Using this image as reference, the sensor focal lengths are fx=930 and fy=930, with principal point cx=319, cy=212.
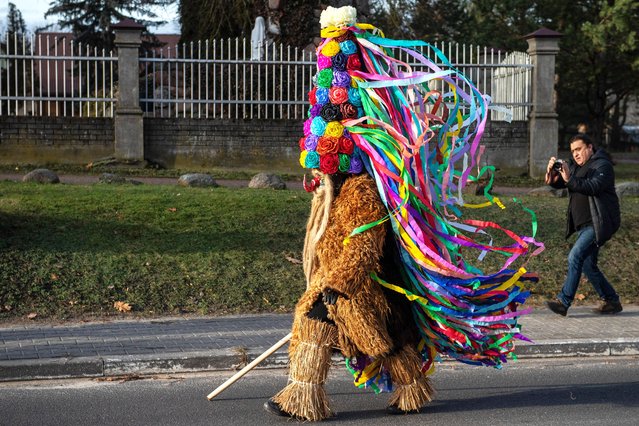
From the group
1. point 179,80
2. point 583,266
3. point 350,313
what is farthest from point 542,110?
point 350,313

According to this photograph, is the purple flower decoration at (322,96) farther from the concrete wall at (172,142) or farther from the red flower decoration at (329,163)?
the concrete wall at (172,142)

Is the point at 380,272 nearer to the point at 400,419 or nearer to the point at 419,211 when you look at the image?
the point at 419,211

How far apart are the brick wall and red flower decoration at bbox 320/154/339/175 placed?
1282cm

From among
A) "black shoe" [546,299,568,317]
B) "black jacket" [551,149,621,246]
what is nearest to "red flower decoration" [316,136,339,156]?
"black jacket" [551,149,621,246]

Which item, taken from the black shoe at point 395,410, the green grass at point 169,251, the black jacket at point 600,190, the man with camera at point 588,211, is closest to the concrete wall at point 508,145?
the green grass at point 169,251

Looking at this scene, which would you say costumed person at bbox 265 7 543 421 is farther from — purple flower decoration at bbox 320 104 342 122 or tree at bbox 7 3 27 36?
tree at bbox 7 3 27 36

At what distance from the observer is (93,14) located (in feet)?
142

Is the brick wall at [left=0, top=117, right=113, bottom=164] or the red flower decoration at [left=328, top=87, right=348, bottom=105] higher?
the red flower decoration at [left=328, top=87, right=348, bottom=105]

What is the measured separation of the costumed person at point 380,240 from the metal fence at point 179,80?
12.4 m

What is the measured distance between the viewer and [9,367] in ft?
23.2

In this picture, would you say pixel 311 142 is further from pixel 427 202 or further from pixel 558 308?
pixel 558 308

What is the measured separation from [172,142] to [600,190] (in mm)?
10920

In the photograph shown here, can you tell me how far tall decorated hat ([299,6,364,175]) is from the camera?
18.5 ft

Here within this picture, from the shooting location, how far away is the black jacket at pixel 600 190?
861 cm
